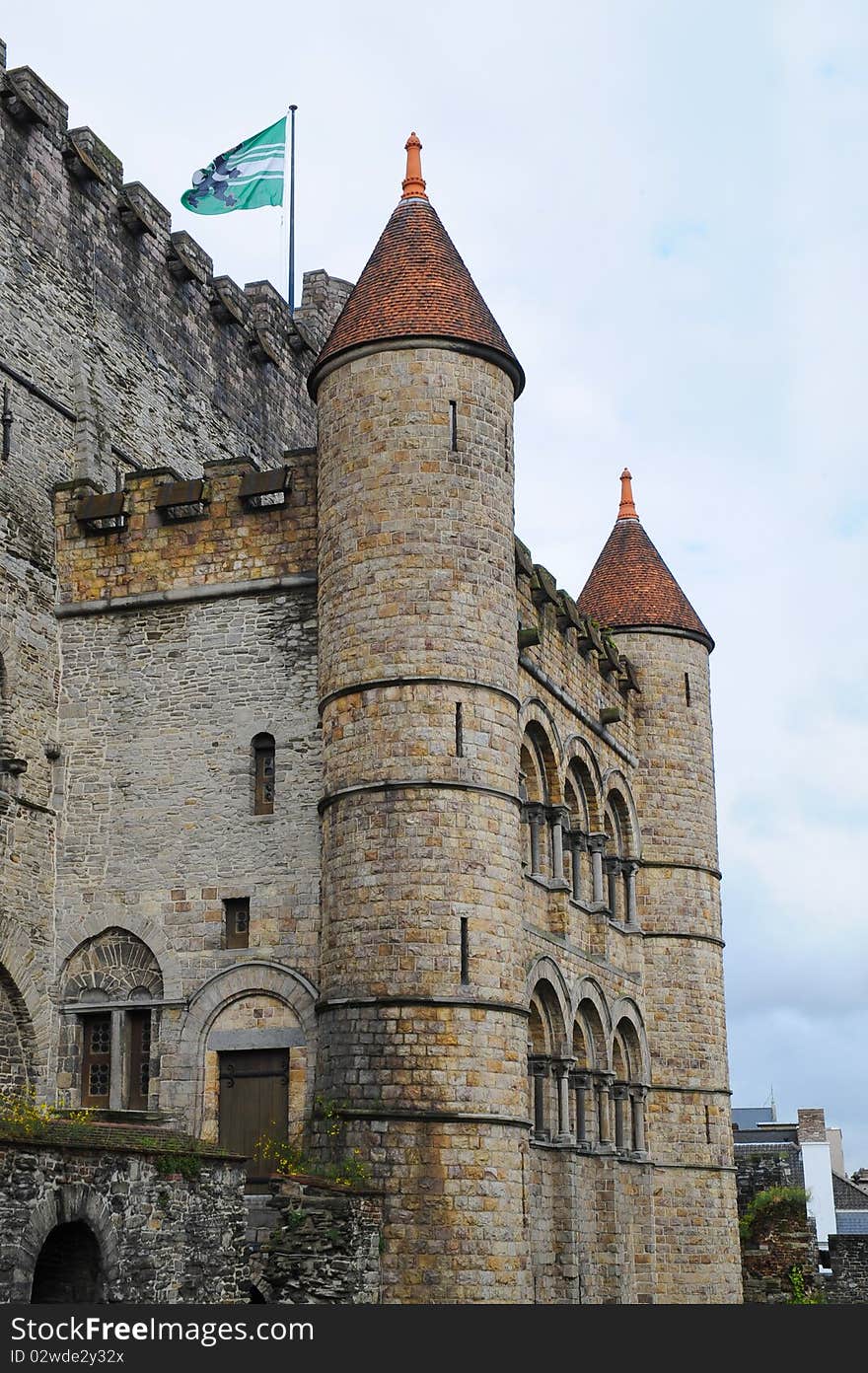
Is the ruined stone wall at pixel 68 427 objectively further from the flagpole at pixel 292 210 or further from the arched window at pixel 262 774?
the flagpole at pixel 292 210

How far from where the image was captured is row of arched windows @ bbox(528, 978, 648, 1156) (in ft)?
79.1

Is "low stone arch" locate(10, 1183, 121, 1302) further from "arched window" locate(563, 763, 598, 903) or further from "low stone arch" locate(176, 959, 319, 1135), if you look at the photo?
"arched window" locate(563, 763, 598, 903)

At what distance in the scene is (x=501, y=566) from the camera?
72.1ft

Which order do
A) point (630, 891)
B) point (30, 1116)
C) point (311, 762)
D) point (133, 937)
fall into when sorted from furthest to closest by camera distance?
1. point (630, 891)
2. point (133, 937)
3. point (311, 762)
4. point (30, 1116)

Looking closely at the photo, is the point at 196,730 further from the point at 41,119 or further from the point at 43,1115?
the point at 41,119

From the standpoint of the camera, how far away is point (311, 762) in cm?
2173

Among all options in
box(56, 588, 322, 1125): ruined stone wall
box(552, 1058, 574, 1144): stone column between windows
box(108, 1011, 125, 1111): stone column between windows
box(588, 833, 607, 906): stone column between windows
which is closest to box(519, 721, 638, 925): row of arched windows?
box(588, 833, 607, 906): stone column between windows

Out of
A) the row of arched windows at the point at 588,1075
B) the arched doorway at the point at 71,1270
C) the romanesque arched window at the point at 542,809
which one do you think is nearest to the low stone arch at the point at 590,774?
the romanesque arched window at the point at 542,809

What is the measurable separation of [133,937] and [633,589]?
40.3 ft

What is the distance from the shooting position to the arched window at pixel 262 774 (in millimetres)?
21922

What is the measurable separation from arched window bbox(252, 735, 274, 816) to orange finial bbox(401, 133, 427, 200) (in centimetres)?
732

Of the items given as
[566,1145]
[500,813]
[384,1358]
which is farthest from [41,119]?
[384,1358]

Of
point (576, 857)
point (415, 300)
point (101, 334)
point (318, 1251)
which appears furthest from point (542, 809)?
point (101, 334)

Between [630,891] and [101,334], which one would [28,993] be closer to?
[101,334]
